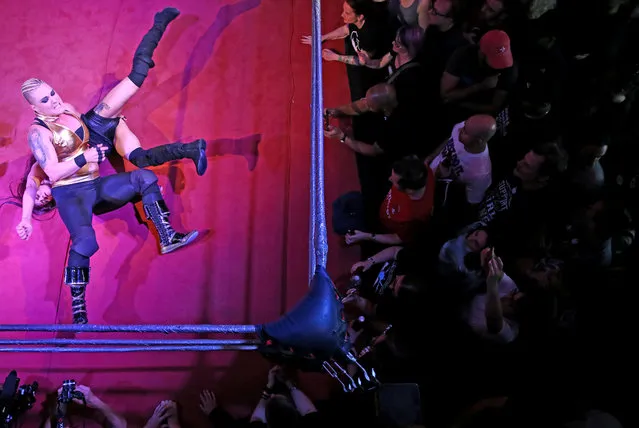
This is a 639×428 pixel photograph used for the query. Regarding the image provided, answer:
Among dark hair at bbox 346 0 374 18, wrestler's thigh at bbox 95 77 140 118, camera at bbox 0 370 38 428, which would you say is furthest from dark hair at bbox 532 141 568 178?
camera at bbox 0 370 38 428

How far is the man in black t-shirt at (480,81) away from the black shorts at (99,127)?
202 cm

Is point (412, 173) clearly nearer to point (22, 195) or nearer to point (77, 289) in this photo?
point (77, 289)

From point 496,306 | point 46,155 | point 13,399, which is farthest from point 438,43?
point 13,399

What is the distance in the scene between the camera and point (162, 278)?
9.77ft

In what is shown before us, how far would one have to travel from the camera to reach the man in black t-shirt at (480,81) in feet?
8.43

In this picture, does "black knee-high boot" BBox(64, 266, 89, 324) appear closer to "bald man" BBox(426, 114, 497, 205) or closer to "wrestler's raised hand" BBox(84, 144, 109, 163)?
"wrestler's raised hand" BBox(84, 144, 109, 163)

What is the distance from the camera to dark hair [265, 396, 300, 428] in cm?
218

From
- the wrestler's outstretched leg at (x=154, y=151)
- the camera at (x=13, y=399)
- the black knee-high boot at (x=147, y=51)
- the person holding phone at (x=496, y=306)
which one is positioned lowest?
the camera at (x=13, y=399)

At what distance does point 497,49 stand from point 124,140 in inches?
87.9

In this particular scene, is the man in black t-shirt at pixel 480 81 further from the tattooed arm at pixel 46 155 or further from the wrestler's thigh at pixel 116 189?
Result: the tattooed arm at pixel 46 155

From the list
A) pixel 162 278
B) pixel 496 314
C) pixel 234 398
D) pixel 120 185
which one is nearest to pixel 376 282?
pixel 496 314

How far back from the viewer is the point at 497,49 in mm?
2516

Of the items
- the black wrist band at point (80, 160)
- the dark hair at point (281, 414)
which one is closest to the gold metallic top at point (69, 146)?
the black wrist band at point (80, 160)

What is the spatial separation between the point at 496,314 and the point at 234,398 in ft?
4.77
